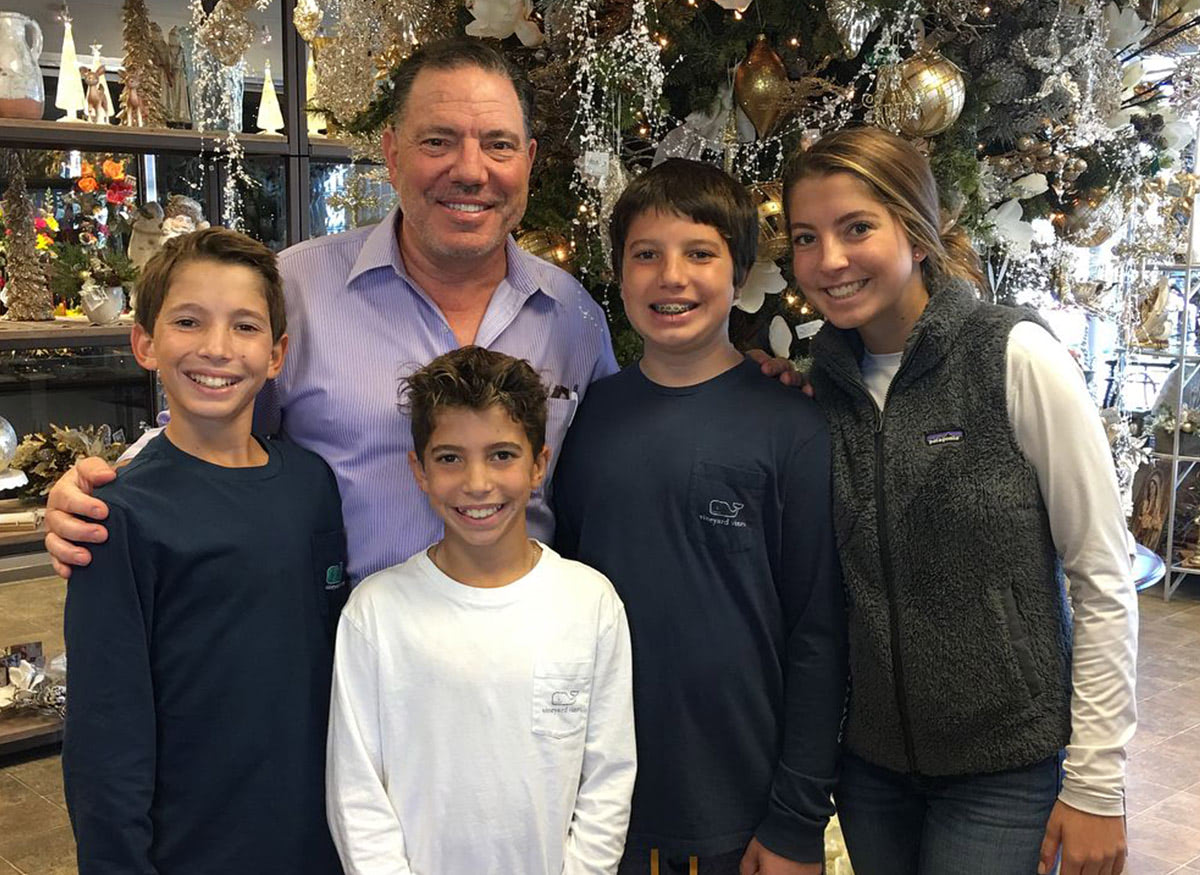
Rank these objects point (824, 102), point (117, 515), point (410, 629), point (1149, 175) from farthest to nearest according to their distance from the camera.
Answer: point (1149, 175)
point (824, 102)
point (410, 629)
point (117, 515)

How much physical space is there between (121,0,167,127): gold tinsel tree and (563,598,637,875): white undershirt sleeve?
2952 millimetres

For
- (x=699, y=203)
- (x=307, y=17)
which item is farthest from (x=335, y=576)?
(x=307, y=17)

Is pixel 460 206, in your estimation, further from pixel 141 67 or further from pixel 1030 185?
pixel 141 67

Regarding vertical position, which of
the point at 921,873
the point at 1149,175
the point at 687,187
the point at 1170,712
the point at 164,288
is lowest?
the point at 1170,712

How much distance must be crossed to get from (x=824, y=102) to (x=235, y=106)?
2370 mm

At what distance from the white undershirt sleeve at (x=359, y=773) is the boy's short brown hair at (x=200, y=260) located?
0.46 m

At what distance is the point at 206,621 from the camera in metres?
1.36

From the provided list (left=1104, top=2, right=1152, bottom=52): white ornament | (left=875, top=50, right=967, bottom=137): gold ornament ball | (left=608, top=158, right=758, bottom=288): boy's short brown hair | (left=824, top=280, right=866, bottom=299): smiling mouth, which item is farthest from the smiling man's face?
(left=1104, top=2, right=1152, bottom=52): white ornament

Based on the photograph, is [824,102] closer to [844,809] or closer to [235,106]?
[844,809]

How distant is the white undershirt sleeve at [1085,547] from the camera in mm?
1317

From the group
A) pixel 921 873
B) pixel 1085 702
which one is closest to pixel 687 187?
pixel 1085 702

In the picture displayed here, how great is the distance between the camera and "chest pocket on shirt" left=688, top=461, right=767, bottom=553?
1467 millimetres

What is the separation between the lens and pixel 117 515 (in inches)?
51.2

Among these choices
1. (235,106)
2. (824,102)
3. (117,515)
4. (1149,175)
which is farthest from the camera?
(235,106)
